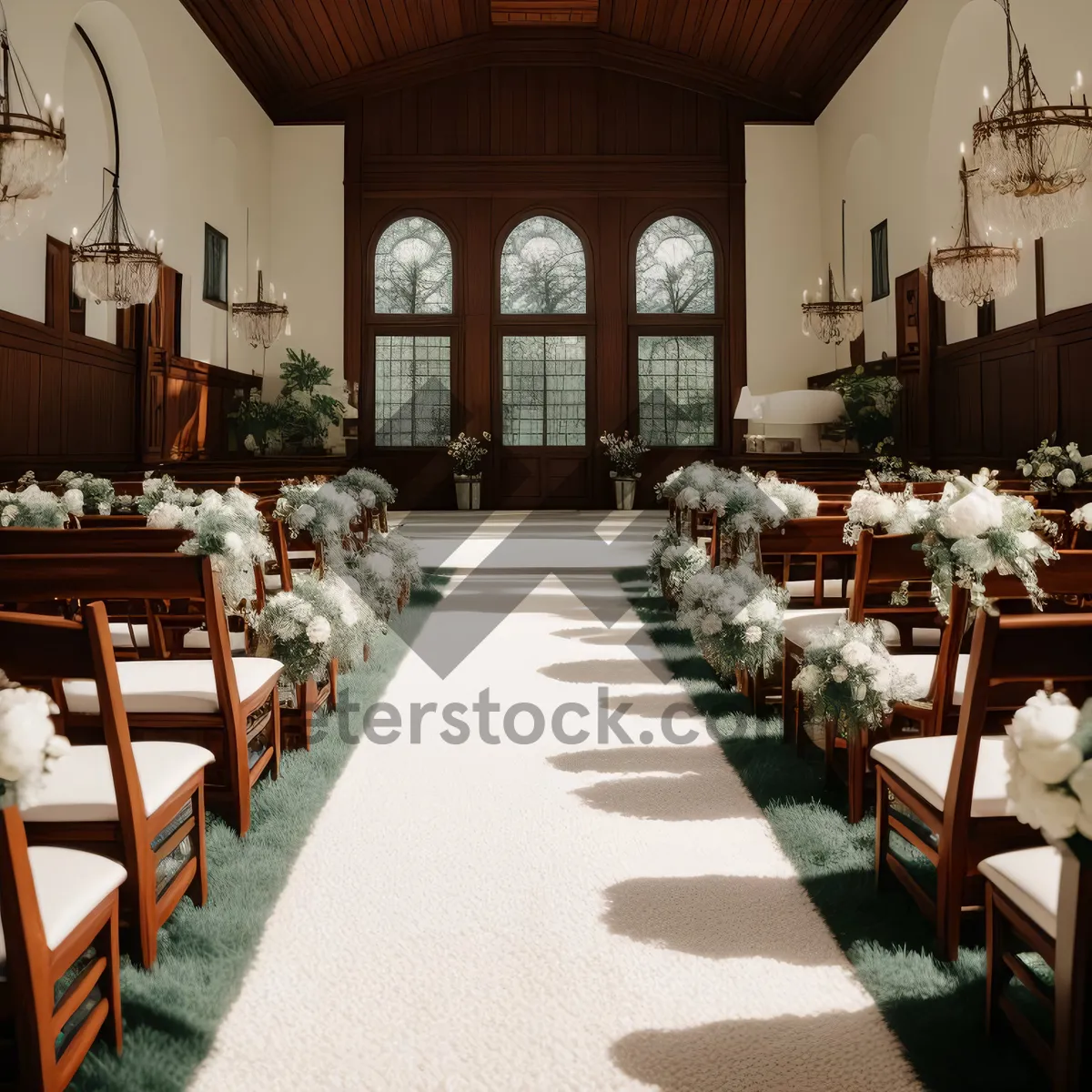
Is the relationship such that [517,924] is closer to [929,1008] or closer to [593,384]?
[929,1008]

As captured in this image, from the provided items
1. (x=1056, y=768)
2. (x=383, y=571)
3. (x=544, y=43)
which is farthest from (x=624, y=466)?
(x=1056, y=768)

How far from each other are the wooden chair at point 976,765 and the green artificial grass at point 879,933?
7 centimetres

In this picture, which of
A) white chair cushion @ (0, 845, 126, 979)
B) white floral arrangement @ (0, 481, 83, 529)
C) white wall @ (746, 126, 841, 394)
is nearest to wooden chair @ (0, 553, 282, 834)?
white chair cushion @ (0, 845, 126, 979)

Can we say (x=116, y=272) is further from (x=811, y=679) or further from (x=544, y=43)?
(x=544, y=43)

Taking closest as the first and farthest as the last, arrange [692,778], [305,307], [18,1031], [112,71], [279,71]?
1. [18,1031]
2. [692,778]
3. [112,71]
4. [279,71]
5. [305,307]

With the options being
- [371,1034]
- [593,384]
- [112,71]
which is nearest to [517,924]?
[371,1034]

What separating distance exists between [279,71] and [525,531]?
7154 mm

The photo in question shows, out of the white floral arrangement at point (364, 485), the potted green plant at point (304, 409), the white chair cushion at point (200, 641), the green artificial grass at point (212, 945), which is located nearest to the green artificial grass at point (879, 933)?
the green artificial grass at point (212, 945)

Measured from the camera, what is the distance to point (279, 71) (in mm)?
12844

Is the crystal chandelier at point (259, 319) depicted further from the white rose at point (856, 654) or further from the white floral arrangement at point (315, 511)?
the white rose at point (856, 654)

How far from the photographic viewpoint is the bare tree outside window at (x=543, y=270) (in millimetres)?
13875

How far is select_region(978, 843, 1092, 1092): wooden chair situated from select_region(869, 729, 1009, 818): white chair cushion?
21 cm

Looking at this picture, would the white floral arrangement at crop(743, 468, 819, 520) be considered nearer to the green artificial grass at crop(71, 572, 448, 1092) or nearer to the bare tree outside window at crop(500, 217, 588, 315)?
the green artificial grass at crop(71, 572, 448, 1092)

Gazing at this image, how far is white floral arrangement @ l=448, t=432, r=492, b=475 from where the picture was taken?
1334 centimetres
